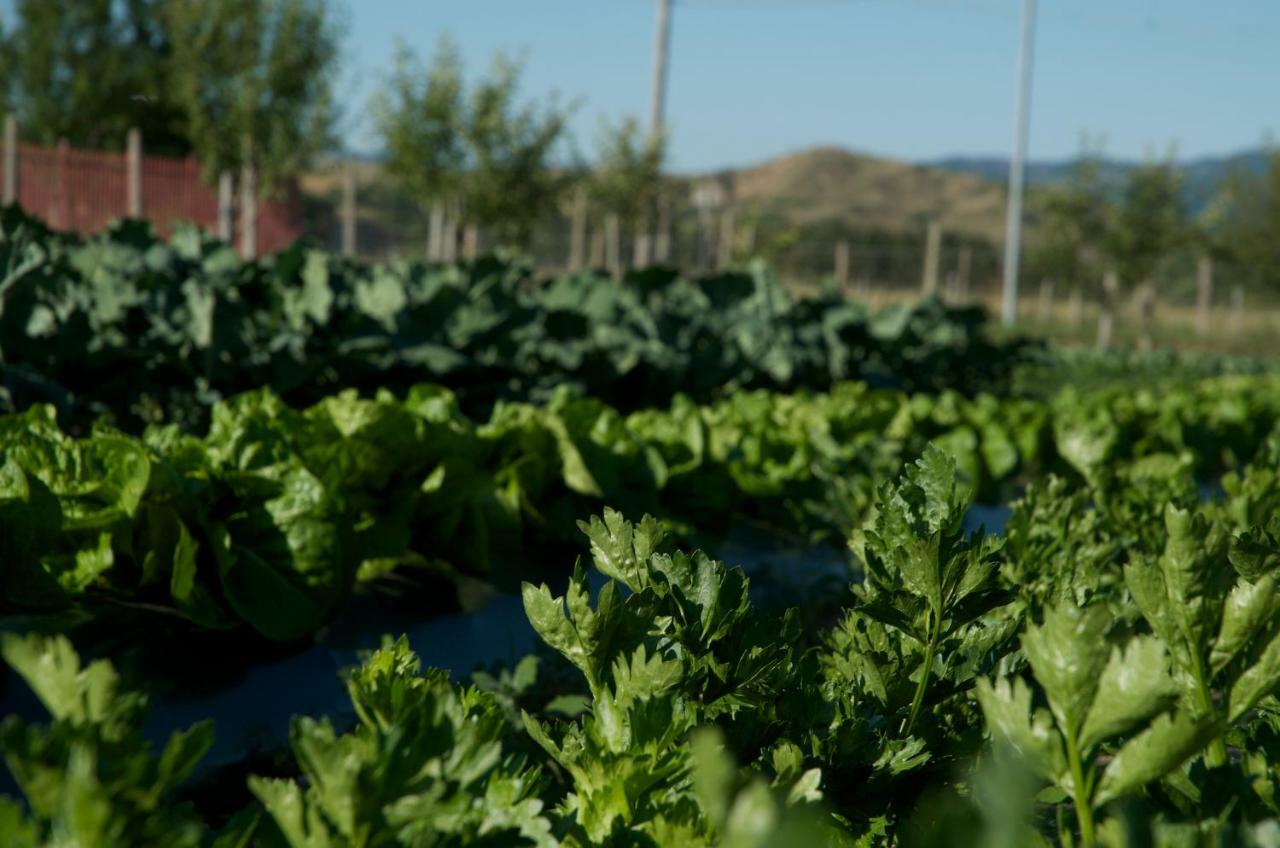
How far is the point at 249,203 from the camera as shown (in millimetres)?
22594

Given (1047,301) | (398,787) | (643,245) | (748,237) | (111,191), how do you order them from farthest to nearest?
(1047,301)
(643,245)
(748,237)
(111,191)
(398,787)

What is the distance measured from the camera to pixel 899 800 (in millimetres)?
1336

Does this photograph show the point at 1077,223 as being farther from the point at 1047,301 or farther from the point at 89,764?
the point at 89,764

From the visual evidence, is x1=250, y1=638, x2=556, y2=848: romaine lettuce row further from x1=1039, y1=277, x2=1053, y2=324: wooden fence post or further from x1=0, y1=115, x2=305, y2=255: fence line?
x1=1039, y1=277, x2=1053, y2=324: wooden fence post

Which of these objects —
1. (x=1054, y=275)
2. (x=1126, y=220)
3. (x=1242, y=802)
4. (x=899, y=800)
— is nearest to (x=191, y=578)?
(x=899, y=800)

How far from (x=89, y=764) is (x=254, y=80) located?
24991 mm

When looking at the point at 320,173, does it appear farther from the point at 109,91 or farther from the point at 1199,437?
the point at 1199,437

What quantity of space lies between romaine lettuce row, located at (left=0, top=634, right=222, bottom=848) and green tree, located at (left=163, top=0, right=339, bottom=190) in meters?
24.2

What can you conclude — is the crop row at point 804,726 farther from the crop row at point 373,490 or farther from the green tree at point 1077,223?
the green tree at point 1077,223

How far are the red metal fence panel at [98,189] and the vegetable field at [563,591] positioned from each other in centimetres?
1582

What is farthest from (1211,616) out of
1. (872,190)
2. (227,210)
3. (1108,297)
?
(872,190)

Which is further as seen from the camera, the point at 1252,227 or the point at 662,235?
the point at 1252,227

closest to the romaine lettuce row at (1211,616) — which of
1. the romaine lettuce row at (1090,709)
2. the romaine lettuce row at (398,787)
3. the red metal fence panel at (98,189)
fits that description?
the romaine lettuce row at (1090,709)

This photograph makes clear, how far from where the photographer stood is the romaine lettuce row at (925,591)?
4.41ft
